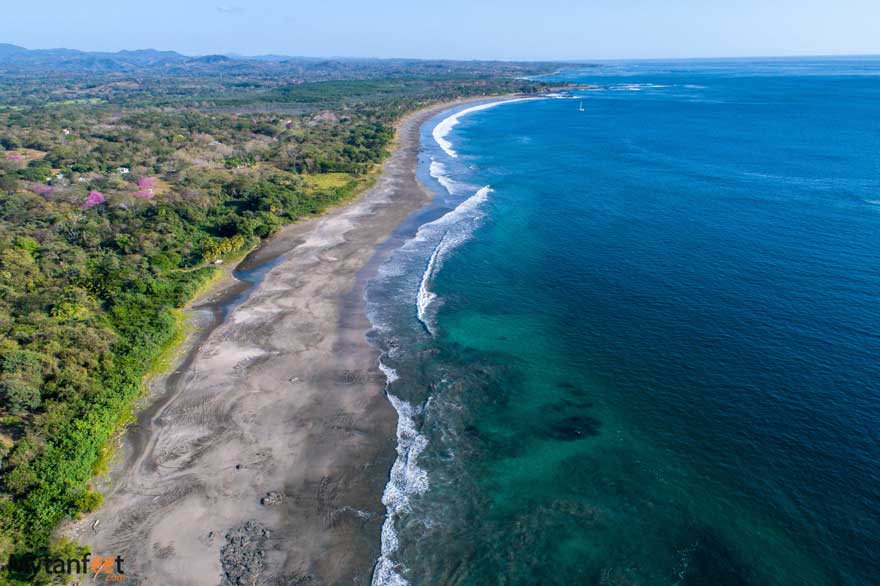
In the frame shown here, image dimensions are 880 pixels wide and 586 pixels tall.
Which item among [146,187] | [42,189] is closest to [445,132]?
[146,187]

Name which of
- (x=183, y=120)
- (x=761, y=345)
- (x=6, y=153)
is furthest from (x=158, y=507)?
(x=183, y=120)

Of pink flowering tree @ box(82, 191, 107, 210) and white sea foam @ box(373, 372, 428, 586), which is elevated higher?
pink flowering tree @ box(82, 191, 107, 210)

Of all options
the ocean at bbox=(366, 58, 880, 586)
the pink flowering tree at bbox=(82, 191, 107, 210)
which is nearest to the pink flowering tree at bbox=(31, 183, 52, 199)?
the pink flowering tree at bbox=(82, 191, 107, 210)

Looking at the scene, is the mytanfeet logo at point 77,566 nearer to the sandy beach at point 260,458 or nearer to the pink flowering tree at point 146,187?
the sandy beach at point 260,458

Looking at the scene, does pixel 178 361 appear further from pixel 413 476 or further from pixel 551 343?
pixel 551 343

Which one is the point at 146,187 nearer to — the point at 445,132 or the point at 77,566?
the point at 77,566

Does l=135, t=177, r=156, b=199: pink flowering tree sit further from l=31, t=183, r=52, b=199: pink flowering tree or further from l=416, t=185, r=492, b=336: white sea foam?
l=416, t=185, r=492, b=336: white sea foam
